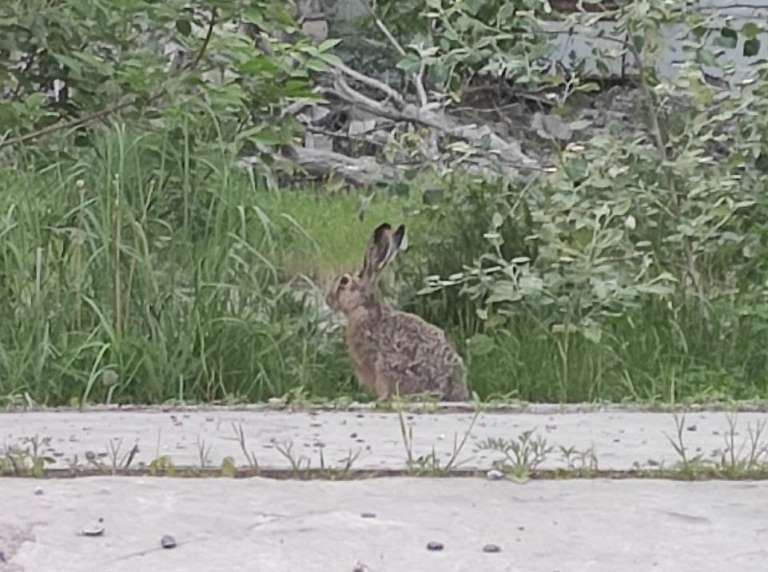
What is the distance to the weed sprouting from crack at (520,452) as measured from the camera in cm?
369

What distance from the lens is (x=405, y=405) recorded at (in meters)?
4.80

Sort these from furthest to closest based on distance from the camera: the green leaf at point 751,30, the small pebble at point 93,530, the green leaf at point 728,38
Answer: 1. the green leaf at point 728,38
2. the green leaf at point 751,30
3. the small pebble at point 93,530

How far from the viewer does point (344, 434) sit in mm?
4238

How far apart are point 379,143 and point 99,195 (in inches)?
109

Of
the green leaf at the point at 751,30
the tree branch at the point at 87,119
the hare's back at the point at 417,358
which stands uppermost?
the green leaf at the point at 751,30

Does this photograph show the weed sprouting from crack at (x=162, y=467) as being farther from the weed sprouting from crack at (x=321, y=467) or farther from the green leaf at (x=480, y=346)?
the green leaf at (x=480, y=346)

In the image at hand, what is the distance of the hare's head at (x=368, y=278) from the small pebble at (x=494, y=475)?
2248mm

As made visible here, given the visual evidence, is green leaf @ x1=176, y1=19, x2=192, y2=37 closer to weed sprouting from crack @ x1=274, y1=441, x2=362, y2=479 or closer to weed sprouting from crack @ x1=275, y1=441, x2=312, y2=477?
weed sprouting from crack @ x1=275, y1=441, x2=312, y2=477

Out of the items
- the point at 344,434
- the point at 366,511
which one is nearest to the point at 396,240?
the point at 344,434

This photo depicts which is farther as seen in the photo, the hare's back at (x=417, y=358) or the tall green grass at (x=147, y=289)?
the hare's back at (x=417, y=358)

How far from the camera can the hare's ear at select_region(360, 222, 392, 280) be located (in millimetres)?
5965

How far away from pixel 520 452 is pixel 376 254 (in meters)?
2.25

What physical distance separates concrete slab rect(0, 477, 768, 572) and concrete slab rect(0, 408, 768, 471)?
22 cm

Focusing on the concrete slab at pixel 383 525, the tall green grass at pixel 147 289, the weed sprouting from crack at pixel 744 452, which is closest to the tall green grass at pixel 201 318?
the tall green grass at pixel 147 289
